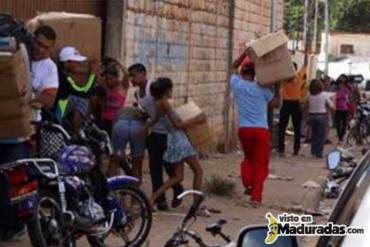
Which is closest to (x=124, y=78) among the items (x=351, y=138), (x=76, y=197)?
(x=76, y=197)

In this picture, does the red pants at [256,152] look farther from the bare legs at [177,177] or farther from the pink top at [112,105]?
the pink top at [112,105]

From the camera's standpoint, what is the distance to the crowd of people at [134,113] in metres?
7.43

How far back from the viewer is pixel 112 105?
30.9 feet

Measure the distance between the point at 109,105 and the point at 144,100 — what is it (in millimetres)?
443

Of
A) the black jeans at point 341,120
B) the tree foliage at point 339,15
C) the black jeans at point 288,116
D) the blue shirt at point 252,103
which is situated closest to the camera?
the blue shirt at point 252,103

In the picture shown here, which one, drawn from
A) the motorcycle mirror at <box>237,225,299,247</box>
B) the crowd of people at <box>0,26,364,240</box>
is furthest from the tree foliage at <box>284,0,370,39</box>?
the motorcycle mirror at <box>237,225,299,247</box>

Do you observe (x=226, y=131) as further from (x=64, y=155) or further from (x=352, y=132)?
(x=64, y=155)

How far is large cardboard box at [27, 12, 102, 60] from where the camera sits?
8.23m

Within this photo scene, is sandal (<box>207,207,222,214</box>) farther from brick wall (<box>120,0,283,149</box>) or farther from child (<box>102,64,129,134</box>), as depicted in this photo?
brick wall (<box>120,0,283,149</box>)

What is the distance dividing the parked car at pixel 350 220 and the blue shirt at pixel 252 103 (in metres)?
7.26

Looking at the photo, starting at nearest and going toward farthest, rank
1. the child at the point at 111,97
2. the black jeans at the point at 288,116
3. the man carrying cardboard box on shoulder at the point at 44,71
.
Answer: the man carrying cardboard box on shoulder at the point at 44,71
the child at the point at 111,97
the black jeans at the point at 288,116

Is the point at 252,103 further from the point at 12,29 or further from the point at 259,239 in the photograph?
the point at 259,239

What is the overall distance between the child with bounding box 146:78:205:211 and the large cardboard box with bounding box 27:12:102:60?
2.48 ft

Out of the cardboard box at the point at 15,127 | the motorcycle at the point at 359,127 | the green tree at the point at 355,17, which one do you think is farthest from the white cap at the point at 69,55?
the green tree at the point at 355,17
